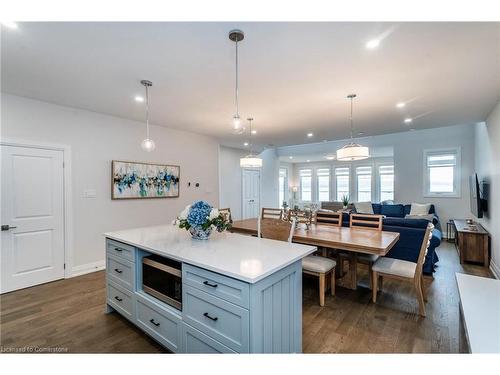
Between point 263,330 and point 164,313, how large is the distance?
0.87 metres

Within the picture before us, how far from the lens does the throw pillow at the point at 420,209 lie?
633 cm

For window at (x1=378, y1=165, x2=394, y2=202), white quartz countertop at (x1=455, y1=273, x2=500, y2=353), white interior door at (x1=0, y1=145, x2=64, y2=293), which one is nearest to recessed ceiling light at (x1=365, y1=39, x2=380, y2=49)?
white quartz countertop at (x1=455, y1=273, x2=500, y2=353)

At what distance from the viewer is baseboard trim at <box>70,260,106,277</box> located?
367 centimetres

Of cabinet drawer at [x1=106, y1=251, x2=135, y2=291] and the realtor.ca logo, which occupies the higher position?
cabinet drawer at [x1=106, y1=251, x2=135, y2=291]

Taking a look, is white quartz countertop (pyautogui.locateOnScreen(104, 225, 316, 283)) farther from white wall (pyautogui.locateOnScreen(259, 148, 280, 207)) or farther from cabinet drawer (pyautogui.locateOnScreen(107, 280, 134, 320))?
white wall (pyautogui.locateOnScreen(259, 148, 280, 207))

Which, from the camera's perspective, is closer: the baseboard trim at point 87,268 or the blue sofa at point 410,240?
the blue sofa at point 410,240

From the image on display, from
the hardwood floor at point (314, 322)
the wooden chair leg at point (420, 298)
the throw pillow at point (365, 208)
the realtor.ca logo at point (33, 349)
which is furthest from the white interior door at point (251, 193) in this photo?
the realtor.ca logo at point (33, 349)

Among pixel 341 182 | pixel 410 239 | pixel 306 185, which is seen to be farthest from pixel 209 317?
pixel 306 185

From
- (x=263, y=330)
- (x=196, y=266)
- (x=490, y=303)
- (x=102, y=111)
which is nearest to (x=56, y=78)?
(x=102, y=111)

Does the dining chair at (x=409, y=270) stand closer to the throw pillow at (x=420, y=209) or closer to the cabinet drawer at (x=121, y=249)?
the cabinet drawer at (x=121, y=249)

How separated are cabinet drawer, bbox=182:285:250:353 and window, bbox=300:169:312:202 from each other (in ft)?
33.2

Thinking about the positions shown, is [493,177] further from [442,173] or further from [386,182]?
[386,182]

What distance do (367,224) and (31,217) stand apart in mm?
4823

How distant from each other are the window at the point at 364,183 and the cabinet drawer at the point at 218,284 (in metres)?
9.37
